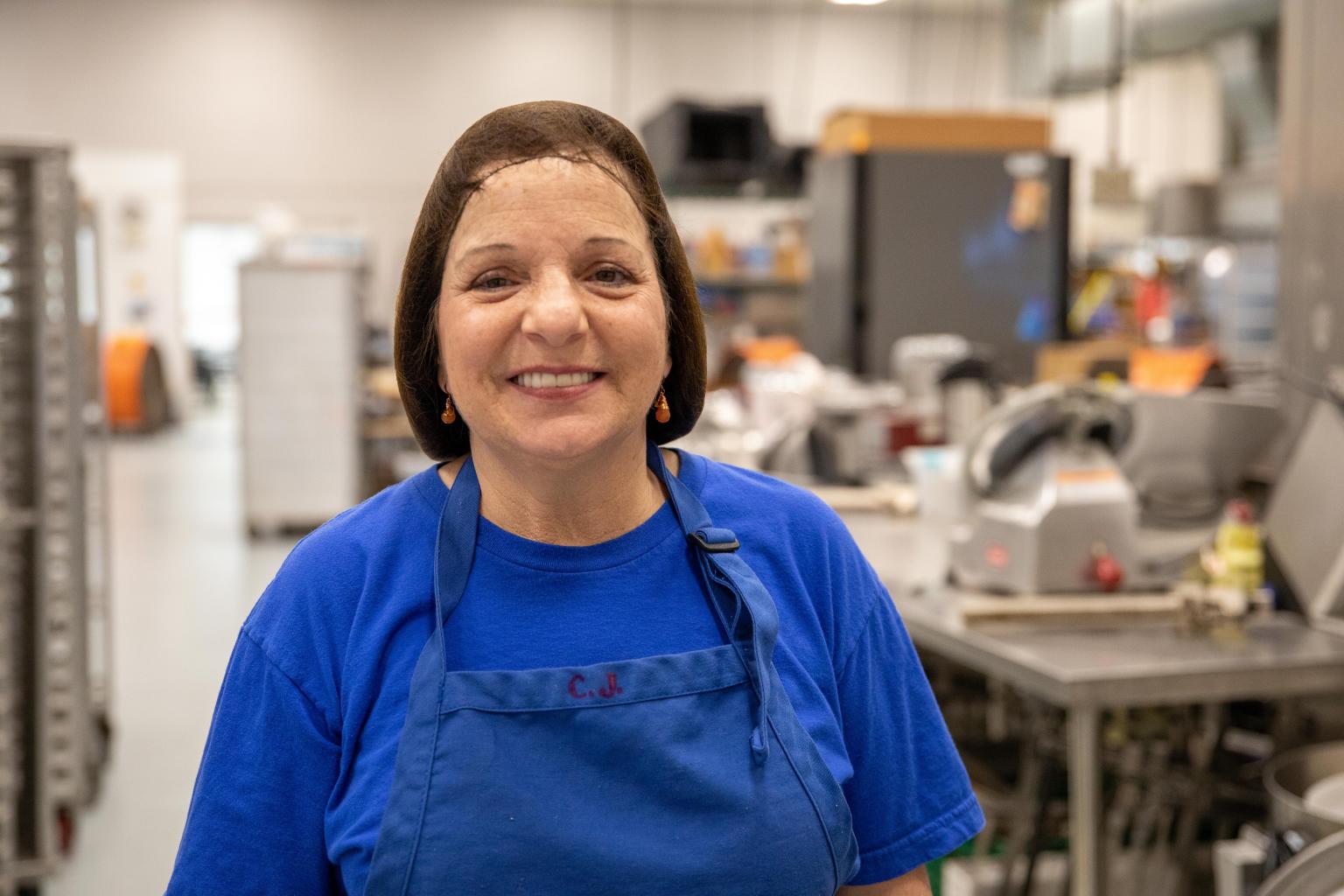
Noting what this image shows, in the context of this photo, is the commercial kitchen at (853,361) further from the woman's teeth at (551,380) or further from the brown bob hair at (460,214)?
the woman's teeth at (551,380)

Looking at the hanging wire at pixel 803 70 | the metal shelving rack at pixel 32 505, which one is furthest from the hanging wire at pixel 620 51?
the metal shelving rack at pixel 32 505

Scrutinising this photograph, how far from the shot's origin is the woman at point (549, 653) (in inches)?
44.9

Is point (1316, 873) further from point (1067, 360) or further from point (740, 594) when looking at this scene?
point (1067, 360)

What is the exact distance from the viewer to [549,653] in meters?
1.18

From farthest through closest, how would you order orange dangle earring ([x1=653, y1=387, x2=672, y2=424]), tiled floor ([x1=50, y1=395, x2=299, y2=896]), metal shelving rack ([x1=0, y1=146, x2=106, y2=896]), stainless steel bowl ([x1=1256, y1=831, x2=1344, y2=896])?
1. tiled floor ([x1=50, y1=395, x2=299, y2=896])
2. metal shelving rack ([x1=0, y1=146, x2=106, y2=896])
3. stainless steel bowl ([x1=1256, y1=831, x2=1344, y2=896])
4. orange dangle earring ([x1=653, y1=387, x2=672, y2=424])

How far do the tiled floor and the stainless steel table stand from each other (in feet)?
7.56

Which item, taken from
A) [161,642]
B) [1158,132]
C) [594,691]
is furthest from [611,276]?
[1158,132]

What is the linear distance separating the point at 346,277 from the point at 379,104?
7358 millimetres

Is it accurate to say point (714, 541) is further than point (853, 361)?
No

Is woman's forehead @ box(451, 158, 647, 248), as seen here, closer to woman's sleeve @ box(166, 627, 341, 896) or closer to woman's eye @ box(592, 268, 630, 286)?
woman's eye @ box(592, 268, 630, 286)

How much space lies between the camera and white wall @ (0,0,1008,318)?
48.7 ft

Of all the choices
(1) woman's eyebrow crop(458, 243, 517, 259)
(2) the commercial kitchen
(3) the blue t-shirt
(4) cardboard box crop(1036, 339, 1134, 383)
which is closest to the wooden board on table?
(2) the commercial kitchen

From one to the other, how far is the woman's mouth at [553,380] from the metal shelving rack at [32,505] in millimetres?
2353

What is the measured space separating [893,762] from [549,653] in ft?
1.18
